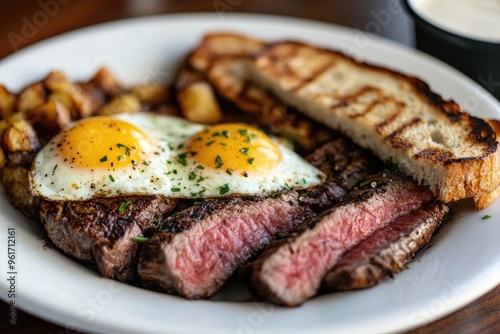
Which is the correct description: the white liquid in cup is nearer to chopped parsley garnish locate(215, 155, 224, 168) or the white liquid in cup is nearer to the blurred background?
the blurred background

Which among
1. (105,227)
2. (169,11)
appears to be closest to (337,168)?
(105,227)

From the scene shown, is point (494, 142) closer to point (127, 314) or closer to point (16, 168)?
point (127, 314)

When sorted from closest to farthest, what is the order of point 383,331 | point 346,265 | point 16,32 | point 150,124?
1. point 383,331
2. point 346,265
3. point 150,124
4. point 16,32

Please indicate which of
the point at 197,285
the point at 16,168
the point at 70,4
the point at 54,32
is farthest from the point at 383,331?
the point at 70,4

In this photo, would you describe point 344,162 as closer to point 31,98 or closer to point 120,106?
point 120,106

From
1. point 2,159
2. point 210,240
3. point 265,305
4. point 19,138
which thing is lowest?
point 265,305

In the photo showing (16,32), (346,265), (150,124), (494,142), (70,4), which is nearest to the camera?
(346,265)

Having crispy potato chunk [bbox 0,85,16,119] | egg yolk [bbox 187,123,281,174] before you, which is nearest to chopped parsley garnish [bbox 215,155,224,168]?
egg yolk [bbox 187,123,281,174]

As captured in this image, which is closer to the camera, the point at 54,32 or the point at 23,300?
the point at 23,300
